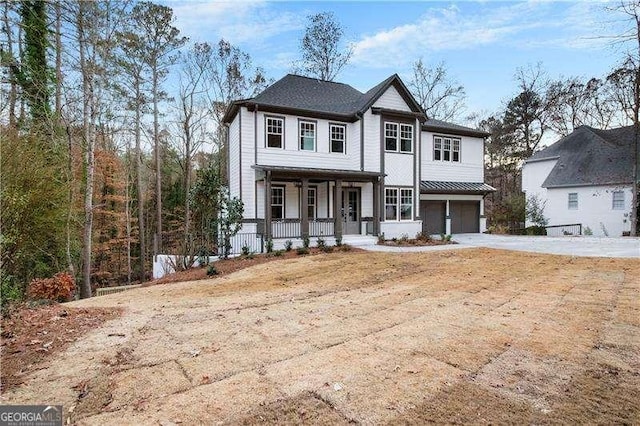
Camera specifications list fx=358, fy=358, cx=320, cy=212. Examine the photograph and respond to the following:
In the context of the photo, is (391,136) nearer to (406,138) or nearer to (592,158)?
(406,138)

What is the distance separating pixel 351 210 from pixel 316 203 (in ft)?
5.99

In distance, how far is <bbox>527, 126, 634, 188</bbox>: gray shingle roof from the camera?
23.9m

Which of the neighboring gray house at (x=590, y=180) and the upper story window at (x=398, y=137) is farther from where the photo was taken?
the neighboring gray house at (x=590, y=180)

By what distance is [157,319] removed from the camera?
6.00m

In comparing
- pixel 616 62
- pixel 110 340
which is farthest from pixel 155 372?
pixel 616 62

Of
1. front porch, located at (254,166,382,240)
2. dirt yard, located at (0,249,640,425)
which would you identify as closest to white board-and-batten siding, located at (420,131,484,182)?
front porch, located at (254,166,382,240)

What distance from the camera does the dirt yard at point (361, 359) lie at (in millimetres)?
3082

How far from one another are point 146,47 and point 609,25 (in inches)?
942

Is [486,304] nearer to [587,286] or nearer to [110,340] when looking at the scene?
[587,286]

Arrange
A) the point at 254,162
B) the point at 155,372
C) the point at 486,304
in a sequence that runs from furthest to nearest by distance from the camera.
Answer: the point at 254,162, the point at 486,304, the point at 155,372

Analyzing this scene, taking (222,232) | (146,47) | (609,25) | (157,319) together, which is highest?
(146,47)

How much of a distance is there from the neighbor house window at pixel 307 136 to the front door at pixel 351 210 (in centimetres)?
277

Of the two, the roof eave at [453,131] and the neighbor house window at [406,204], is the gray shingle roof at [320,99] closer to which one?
the roof eave at [453,131]

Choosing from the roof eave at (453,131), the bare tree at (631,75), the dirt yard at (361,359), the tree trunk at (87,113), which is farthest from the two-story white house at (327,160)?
the bare tree at (631,75)
